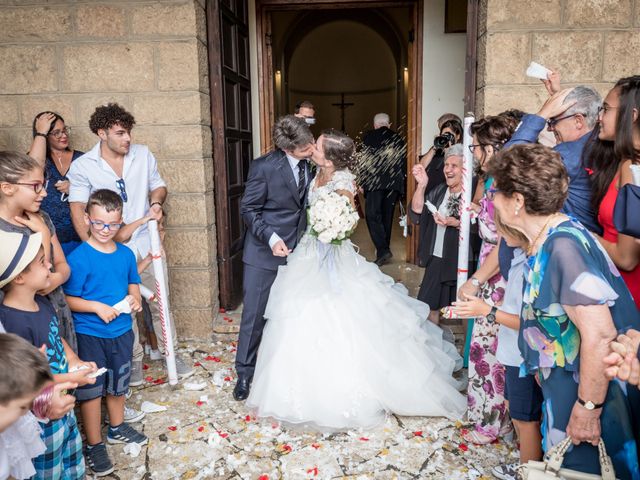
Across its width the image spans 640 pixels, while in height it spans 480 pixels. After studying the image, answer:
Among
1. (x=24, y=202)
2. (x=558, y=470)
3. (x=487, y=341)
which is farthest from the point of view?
(x=487, y=341)

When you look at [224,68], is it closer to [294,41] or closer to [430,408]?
[430,408]

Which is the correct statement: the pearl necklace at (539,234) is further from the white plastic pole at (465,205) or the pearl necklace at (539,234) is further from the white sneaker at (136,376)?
the white sneaker at (136,376)

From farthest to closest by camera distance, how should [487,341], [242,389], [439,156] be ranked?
1. [439,156]
2. [242,389]
3. [487,341]

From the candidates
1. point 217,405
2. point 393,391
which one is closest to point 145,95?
point 217,405

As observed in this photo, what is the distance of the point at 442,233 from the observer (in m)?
3.88

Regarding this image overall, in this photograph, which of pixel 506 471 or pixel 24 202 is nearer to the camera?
pixel 24 202

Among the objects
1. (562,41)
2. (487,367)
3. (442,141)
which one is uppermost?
(562,41)

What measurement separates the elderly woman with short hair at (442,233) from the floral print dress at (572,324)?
202cm

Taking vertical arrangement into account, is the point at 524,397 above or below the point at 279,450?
above

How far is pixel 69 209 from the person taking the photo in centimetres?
362

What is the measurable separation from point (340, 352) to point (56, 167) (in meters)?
2.32

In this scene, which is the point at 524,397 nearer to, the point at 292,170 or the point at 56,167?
the point at 292,170

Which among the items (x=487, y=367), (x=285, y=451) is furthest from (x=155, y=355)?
(x=487, y=367)

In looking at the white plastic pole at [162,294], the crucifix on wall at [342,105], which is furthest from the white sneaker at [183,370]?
the crucifix on wall at [342,105]
